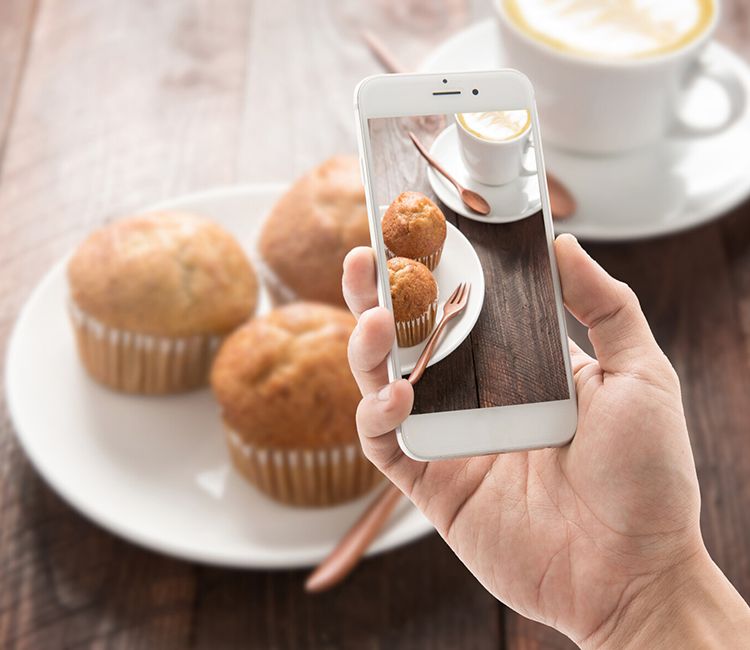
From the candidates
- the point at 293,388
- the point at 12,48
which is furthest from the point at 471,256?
the point at 12,48

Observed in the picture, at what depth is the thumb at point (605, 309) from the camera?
695 mm

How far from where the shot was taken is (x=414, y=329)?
2.23ft

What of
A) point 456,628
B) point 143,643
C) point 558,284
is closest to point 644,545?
point 558,284

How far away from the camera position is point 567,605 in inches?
28.3

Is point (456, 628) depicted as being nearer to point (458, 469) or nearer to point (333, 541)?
point (333, 541)

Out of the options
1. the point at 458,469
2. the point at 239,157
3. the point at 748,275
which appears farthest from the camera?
the point at 239,157

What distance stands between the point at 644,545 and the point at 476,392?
17 cm

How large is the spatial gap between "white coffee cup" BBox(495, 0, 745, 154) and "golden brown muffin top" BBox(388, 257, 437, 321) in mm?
610

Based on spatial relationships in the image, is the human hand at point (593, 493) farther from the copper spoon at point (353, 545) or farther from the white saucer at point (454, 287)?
the copper spoon at point (353, 545)

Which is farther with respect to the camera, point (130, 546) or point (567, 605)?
point (130, 546)

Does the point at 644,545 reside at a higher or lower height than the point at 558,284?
lower

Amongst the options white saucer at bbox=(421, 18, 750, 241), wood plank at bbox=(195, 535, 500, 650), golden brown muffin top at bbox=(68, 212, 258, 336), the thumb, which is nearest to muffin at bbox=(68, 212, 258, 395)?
golden brown muffin top at bbox=(68, 212, 258, 336)

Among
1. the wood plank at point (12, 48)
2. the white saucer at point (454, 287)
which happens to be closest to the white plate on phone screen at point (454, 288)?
the white saucer at point (454, 287)

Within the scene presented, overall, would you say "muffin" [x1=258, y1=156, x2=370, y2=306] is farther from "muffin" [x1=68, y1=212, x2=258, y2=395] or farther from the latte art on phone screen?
the latte art on phone screen
